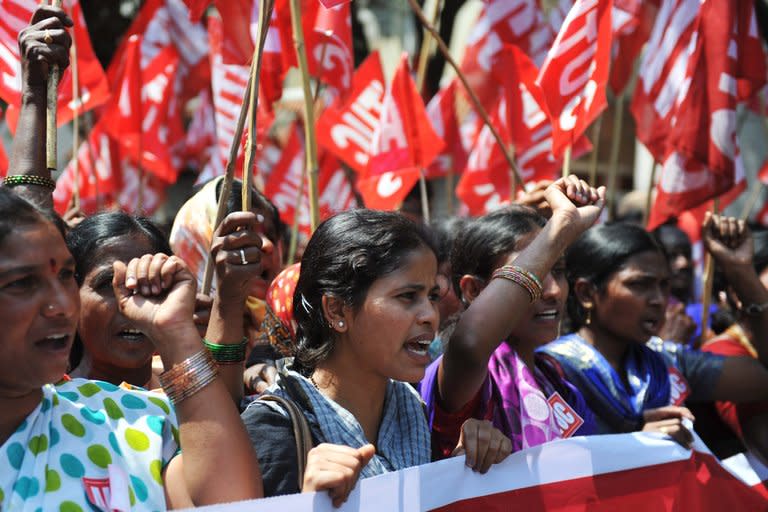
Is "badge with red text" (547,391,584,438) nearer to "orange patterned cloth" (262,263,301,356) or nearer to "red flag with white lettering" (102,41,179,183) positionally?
"orange patterned cloth" (262,263,301,356)

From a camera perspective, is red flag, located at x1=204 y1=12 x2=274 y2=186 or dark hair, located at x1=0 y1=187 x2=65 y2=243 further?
red flag, located at x1=204 y1=12 x2=274 y2=186

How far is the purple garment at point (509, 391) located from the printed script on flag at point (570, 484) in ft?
0.64

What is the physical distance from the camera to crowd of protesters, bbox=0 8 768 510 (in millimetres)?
1646

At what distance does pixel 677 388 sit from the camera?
3391 millimetres

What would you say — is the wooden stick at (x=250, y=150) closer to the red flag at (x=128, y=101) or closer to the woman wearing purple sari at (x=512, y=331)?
the woman wearing purple sari at (x=512, y=331)

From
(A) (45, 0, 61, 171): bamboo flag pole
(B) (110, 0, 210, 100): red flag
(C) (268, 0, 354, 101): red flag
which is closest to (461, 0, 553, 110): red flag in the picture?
(C) (268, 0, 354, 101): red flag

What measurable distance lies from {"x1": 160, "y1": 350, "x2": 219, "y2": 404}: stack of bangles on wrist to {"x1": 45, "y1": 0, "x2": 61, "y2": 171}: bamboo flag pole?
0.95 meters

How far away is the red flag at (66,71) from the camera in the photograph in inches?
135

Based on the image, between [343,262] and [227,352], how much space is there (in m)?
0.34

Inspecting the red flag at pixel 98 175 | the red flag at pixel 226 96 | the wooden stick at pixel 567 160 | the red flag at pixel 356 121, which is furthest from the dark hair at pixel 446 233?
the red flag at pixel 98 175

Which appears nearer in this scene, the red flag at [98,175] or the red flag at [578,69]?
the red flag at [578,69]

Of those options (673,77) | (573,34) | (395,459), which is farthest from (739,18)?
(395,459)

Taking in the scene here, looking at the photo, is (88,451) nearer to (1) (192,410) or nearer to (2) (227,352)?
(1) (192,410)

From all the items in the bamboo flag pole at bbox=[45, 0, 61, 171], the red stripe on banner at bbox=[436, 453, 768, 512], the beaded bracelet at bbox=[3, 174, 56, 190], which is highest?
the bamboo flag pole at bbox=[45, 0, 61, 171]
